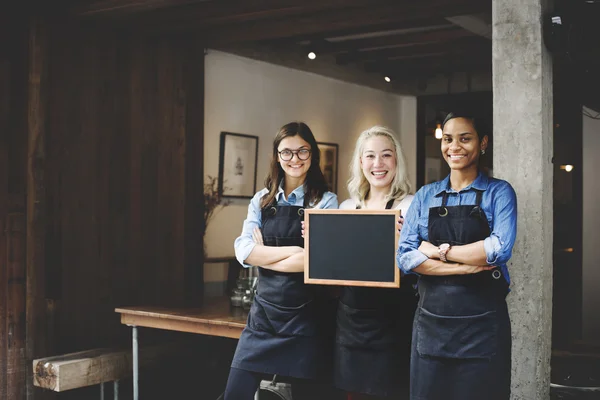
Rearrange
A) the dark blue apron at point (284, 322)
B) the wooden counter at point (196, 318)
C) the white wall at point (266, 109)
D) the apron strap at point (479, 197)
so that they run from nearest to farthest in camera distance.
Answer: the apron strap at point (479, 197), the dark blue apron at point (284, 322), the wooden counter at point (196, 318), the white wall at point (266, 109)

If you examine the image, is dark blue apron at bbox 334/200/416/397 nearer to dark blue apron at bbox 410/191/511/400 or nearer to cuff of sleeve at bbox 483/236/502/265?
dark blue apron at bbox 410/191/511/400

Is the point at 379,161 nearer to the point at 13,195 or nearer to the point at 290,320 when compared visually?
the point at 290,320

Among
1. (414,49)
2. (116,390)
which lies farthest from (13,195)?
(414,49)

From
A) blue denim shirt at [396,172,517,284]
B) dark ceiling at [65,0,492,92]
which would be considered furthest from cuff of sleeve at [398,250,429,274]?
dark ceiling at [65,0,492,92]

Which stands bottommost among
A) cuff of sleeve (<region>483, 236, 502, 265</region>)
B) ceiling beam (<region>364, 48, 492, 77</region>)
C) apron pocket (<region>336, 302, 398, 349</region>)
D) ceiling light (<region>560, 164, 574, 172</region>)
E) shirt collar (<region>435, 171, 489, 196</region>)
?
apron pocket (<region>336, 302, 398, 349</region>)

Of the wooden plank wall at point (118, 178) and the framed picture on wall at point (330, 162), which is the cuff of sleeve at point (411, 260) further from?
the framed picture on wall at point (330, 162)

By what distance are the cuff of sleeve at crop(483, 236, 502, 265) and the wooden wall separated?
303 cm

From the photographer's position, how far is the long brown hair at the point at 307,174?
361 cm

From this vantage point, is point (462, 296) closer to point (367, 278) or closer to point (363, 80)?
point (367, 278)

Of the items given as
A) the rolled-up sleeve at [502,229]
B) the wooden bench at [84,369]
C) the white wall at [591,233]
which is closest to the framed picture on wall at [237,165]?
the wooden bench at [84,369]

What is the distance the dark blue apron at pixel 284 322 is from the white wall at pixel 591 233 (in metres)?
6.19

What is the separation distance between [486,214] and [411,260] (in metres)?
0.35

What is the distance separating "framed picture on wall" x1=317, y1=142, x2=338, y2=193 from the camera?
842cm

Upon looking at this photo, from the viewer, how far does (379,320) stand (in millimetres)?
3287
